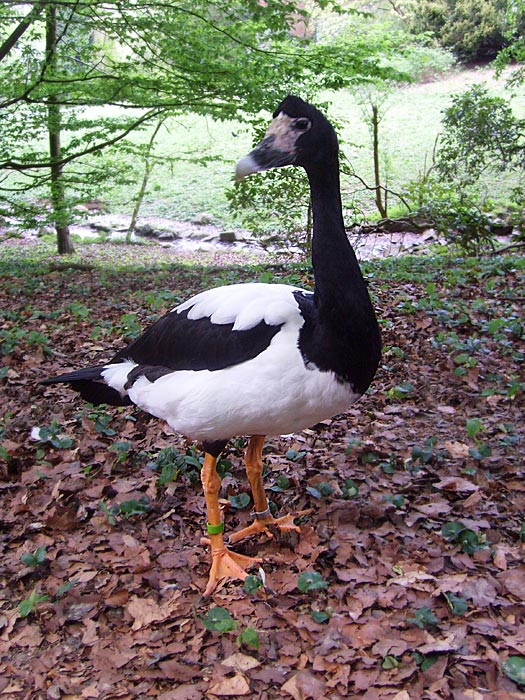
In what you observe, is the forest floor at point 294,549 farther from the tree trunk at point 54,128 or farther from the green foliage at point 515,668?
the tree trunk at point 54,128

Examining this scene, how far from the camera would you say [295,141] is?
2.74m

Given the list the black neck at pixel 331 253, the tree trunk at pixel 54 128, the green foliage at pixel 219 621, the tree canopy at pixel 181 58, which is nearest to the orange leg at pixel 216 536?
the green foliage at pixel 219 621

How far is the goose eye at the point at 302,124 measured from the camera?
271 cm

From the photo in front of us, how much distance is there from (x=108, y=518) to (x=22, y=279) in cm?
722

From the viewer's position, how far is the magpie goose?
2555mm

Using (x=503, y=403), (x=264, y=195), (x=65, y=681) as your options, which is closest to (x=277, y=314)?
(x=65, y=681)

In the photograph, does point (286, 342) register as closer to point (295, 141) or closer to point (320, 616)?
point (295, 141)

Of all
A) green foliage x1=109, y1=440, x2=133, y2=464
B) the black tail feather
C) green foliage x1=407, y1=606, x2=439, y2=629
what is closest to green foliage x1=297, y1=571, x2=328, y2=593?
green foliage x1=407, y1=606, x2=439, y2=629

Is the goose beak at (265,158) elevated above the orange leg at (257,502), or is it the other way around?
the goose beak at (265,158)

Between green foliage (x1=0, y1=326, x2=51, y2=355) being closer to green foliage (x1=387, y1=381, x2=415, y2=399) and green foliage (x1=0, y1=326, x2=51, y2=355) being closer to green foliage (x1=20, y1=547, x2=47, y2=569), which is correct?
green foliage (x1=20, y1=547, x2=47, y2=569)

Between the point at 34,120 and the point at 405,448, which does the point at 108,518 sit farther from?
the point at 34,120

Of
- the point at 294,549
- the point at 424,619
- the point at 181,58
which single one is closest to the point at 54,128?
the point at 181,58

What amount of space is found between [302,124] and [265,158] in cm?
22

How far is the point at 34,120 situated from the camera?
34.3 feet
